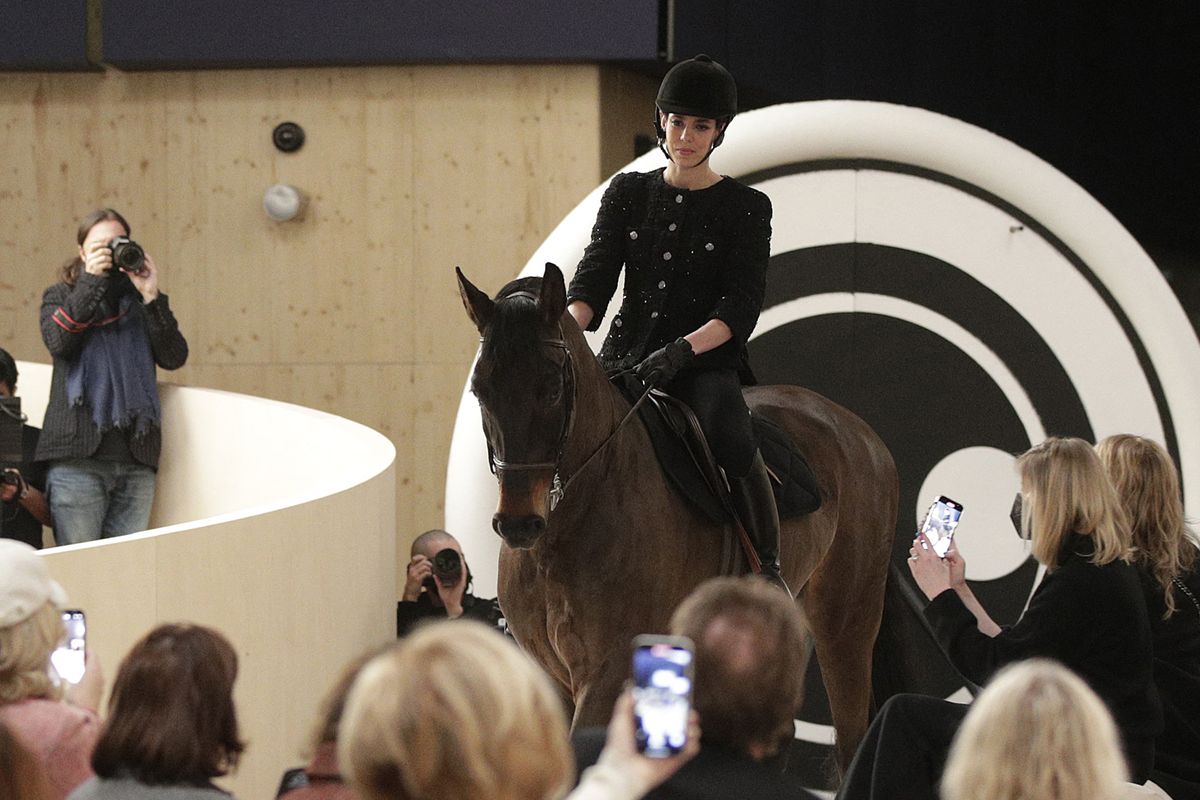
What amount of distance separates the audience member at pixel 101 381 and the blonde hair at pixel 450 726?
Result: 5681mm

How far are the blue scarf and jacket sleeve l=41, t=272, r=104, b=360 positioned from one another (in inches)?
2.4

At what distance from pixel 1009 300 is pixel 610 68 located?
296cm

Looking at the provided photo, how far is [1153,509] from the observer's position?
430cm

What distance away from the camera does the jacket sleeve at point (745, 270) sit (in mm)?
4797

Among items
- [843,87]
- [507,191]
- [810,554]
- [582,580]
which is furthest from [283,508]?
[843,87]

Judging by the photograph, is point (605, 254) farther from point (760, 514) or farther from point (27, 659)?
point (27, 659)

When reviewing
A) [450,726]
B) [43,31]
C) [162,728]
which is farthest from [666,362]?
[43,31]

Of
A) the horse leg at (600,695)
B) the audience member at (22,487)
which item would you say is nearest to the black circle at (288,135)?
the audience member at (22,487)

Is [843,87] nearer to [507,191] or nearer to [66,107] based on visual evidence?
[507,191]

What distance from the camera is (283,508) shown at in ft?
17.6

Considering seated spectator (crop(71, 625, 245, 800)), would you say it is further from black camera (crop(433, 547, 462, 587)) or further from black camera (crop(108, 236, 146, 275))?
black camera (crop(108, 236, 146, 275))

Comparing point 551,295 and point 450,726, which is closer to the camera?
point 450,726

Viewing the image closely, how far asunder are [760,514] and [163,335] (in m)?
3.50

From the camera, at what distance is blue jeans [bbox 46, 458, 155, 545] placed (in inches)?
285
